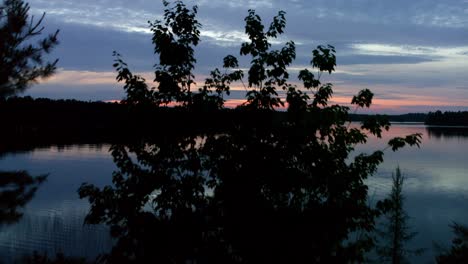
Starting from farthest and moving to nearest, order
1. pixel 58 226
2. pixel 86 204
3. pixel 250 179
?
pixel 86 204
pixel 58 226
pixel 250 179

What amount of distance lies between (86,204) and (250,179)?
37.2m

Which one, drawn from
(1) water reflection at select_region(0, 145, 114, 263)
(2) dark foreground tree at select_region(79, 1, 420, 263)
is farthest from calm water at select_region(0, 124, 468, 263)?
(2) dark foreground tree at select_region(79, 1, 420, 263)

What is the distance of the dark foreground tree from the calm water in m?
4.67

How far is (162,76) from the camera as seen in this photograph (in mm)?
12258

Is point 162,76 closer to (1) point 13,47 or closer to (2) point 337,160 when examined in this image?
(1) point 13,47

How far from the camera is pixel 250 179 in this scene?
1123cm

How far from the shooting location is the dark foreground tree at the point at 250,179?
10656mm

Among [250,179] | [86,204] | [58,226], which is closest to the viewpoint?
[250,179]

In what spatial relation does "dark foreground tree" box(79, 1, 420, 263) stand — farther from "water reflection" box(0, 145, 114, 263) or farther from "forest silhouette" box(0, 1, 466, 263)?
"water reflection" box(0, 145, 114, 263)

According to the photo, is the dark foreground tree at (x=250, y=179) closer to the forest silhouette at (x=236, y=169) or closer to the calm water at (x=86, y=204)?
Answer: the forest silhouette at (x=236, y=169)

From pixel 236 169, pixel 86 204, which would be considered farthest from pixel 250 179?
pixel 86 204

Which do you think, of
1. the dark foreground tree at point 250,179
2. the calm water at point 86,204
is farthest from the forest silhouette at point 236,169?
the calm water at point 86,204

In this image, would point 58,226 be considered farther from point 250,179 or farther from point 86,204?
point 250,179

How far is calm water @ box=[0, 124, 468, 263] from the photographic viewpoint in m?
32.0
